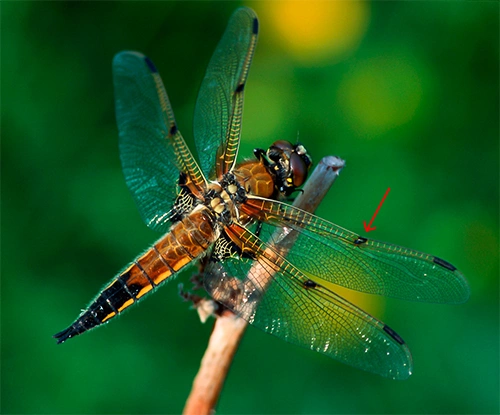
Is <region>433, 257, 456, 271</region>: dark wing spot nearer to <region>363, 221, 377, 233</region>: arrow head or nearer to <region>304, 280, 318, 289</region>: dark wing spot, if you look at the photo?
<region>304, 280, 318, 289</region>: dark wing spot

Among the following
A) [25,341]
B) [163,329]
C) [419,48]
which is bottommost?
[25,341]

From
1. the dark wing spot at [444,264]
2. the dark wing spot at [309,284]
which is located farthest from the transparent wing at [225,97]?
the dark wing spot at [444,264]

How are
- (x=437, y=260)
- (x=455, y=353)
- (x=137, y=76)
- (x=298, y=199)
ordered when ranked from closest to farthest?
(x=437, y=260), (x=298, y=199), (x=137, y=76), (x=455, y=353)

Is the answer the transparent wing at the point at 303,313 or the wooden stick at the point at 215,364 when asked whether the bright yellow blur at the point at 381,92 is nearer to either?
the transparent wing at the point at 303,313

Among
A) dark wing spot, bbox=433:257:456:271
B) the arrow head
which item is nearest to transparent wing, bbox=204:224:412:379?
dark wing spot, bbox=433:257:456:271

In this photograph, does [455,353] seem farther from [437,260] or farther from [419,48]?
[419,48]

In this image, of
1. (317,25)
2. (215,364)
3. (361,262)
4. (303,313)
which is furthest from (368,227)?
(215,364)

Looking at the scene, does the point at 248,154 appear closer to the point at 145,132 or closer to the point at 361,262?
the point at 145,132

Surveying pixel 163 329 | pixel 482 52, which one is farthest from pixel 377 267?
pixel 482 52
